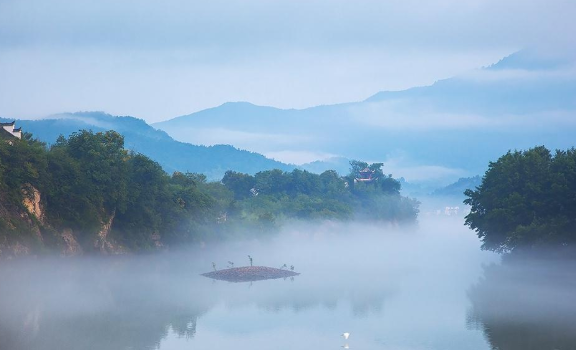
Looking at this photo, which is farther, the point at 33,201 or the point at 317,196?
the point at 317,196

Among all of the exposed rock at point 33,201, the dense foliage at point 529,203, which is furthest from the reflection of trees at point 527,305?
the exposed rock at point 33,201

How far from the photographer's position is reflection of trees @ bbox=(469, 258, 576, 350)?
4234cm

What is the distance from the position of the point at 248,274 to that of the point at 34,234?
1637 centimetres

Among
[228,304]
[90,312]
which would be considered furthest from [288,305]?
[90,312]

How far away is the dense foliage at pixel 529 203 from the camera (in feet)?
224

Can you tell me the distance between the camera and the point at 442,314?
50.4 meters

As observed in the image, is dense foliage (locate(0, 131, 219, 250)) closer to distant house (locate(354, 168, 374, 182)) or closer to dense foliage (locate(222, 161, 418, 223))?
dense foliage (locate(222, 161, 418, 223))

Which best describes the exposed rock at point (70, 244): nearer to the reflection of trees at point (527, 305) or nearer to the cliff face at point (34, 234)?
the cliff face at point (34, 234)

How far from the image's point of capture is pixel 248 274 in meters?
68.5

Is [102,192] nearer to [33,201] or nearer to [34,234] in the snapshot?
[33,201]

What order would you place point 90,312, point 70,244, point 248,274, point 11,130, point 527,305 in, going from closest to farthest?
point 90,312 → point 527,305 → point 248,274 → point 70,244 → point 11,130

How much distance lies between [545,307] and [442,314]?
6.10 metres

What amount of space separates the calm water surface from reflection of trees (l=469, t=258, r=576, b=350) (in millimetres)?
71

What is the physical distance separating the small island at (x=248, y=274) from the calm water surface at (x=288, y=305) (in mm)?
1570
